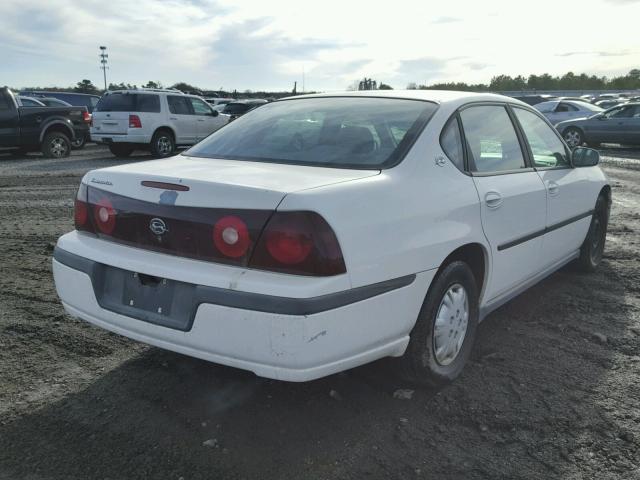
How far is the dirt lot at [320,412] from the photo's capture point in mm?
2473

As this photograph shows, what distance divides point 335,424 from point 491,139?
1.95m

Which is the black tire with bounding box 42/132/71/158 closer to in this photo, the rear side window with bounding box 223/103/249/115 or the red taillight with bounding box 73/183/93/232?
the rear side window with bounding box 223/103/249/115

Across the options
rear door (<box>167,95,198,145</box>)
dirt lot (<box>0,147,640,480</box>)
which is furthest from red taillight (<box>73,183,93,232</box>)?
rear door (<box>167,95,198,145</box>)

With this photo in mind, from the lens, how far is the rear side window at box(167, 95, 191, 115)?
51.8ft

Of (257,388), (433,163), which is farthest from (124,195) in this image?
(433,163)

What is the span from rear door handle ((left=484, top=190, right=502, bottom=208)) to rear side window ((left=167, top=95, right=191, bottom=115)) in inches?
539

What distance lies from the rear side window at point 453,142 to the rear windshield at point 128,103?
518 inches

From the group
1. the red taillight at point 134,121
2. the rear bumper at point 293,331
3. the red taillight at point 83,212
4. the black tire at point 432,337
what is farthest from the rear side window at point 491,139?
the red taillight at point 134,121

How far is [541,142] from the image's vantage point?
4.25 m

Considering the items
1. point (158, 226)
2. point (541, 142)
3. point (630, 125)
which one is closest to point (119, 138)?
point (541, 142)

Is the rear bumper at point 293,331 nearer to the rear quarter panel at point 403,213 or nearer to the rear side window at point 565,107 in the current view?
the rear quarter panel at point 403,213

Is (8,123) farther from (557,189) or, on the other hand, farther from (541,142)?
(557,189)

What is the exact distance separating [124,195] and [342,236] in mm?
1061

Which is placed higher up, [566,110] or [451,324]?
[566,110]
